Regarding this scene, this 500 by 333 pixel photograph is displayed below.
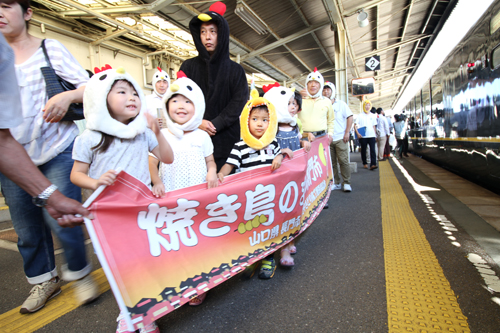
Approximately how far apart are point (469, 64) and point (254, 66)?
A: 28.6ft

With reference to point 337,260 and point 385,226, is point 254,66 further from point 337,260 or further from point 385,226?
point 337,260

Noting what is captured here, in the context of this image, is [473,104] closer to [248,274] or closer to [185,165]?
[248,274]

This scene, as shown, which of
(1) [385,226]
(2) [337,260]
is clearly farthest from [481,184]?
(2) [337,260]

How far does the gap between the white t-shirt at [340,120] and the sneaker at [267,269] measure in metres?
3.58

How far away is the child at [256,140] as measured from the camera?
2.47 m

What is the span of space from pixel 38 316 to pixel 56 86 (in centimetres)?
153

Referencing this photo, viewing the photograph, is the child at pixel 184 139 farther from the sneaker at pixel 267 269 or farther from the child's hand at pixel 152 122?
the sneaker at pixel 267 269

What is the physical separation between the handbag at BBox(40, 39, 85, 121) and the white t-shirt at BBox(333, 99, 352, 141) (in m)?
4.45

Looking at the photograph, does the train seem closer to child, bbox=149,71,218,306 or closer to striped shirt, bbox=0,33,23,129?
child, bbox=149,71,218,306

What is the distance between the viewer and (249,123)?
8.34 feet

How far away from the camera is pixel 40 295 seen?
2064mm

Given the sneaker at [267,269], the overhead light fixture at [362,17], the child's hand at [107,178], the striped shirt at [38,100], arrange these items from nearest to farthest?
1. the child's hand at [107,178]
2. the striped shirt at [38,100]
3. the sneaker at [267,269]
4. the overhead light fixture at [362,17]

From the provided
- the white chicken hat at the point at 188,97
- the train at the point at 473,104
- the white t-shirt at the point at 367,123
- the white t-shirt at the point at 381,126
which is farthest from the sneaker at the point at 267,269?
the white t-shirt at the point at 381,126

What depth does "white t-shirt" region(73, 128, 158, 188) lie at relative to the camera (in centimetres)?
168
